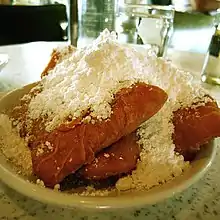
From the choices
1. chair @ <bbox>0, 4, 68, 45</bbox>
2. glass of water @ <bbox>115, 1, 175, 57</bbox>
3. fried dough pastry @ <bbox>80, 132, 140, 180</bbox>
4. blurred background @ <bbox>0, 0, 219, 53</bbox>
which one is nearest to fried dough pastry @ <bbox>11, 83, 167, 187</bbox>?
fried dough pastry @ <bbox>80, 132, 140, 180</bbox>

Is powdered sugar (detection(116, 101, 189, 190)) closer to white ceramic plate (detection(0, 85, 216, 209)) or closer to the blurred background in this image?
white ceramic plate (detection(0, 85, 216, 209))

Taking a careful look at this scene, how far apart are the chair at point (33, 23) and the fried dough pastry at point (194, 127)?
1.12 meters

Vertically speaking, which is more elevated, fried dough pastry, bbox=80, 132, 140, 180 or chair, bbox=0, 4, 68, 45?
fried dough pastry, bbox=80, 132, 140, 180

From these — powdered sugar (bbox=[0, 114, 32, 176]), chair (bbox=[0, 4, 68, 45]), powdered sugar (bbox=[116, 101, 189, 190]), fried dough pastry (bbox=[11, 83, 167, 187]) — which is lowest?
chair (bbox=[0, 4, 68, 45])

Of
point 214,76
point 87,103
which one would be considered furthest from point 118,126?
point 214,76

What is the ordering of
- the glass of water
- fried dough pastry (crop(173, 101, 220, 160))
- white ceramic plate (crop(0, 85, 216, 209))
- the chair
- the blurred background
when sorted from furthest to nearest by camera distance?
1. the chair
2. the blurred background
3. the glass of water
4. fried dough pastry (crop(173, 101, 220, 160))
5. white ceramic plate (crop(0, 85, 216, 209))

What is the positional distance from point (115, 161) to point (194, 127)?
0.44 feet

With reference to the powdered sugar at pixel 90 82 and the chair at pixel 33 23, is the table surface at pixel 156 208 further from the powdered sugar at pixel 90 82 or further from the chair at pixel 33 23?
the chair at pixel 33 23

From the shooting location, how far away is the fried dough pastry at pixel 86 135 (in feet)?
1.55

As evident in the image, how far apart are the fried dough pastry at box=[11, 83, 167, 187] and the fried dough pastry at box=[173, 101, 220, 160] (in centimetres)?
7

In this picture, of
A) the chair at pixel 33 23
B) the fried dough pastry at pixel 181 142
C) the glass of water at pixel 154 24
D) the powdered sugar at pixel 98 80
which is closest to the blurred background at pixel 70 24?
the chair at pixel 33 23

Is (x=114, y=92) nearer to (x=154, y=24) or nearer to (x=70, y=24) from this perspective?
(x=70, y=24)

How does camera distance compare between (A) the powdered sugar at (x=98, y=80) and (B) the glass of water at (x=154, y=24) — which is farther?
(B) the glass of water at (x=154, y=24)

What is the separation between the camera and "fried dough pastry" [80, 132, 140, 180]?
0.49 meters
